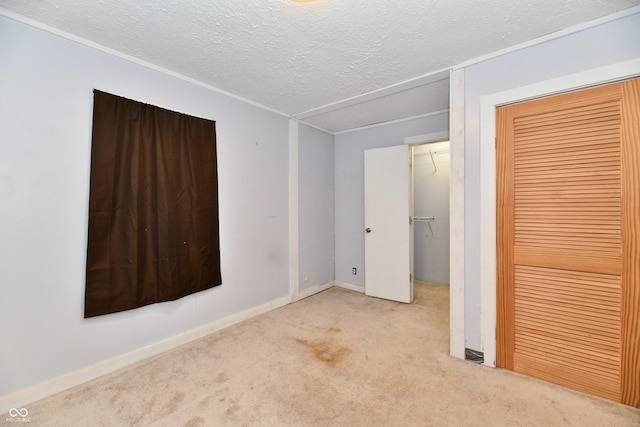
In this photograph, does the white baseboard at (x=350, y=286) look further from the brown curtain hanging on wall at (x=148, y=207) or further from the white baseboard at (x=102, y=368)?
the brown curtain hanging on wall at (x=148, y=207)

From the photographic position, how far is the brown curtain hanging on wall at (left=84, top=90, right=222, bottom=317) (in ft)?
6.42

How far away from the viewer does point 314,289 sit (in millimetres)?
3896

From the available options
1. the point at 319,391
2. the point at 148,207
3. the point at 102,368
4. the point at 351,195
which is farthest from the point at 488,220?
the point at 102,368

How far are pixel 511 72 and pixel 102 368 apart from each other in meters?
3.79

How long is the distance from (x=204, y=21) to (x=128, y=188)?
4.41 feet

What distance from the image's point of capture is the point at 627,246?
1653 mm

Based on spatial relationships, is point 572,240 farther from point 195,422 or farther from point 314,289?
point 314,289

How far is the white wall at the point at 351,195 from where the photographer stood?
395 centimetres

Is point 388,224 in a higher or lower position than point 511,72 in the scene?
lower

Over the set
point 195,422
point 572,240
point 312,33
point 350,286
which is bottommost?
point 195,422

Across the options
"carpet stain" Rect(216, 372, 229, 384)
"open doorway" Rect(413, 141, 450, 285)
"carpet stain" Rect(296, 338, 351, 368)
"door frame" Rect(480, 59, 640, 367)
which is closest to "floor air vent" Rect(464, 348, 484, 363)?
"door frame" Rect(480, 59, 640, 367)

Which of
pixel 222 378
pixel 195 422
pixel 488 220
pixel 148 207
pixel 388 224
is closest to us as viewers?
pixel 195 422

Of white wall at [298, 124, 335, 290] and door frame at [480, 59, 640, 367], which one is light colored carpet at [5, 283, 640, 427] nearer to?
door frame at [480, 59, 640, 367]

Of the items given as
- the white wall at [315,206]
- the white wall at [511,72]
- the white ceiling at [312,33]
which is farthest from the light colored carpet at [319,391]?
the white ceiling at [312,33]
